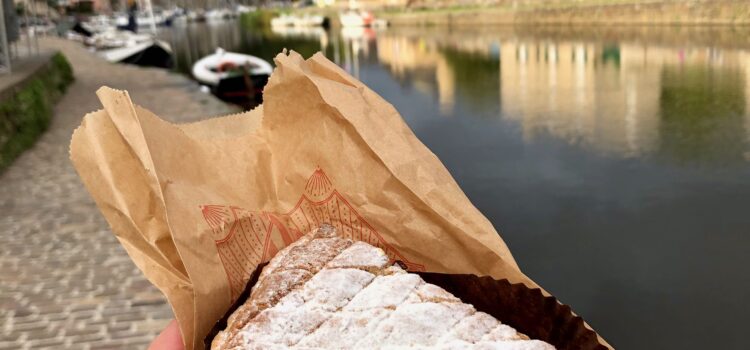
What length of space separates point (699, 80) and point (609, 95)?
14.4 ft

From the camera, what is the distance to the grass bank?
41.3 feet

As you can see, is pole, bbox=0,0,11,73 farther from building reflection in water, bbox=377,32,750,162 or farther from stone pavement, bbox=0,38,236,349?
building reflection in water, bbox=377,32,750,162

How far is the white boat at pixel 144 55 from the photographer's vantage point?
37.8 metres

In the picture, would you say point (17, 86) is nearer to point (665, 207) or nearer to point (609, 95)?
point (665, 207)

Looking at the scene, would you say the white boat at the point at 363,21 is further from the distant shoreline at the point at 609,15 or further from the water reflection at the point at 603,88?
the water reflection at the point at 603,88

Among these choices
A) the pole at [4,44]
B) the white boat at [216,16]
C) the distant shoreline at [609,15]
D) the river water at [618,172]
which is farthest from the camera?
the white boat at [216,16]

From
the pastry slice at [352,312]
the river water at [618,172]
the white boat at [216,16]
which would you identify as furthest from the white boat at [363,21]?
the pastry slice at [352,312]

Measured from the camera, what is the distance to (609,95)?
22.9 metres

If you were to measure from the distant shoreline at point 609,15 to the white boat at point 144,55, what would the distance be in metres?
30.2

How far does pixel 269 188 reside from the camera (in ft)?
9.20

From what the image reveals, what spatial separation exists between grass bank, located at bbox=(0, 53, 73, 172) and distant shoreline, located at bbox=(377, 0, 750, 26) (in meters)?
37.8

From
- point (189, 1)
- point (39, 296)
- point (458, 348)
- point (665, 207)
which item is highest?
point (189, 1)

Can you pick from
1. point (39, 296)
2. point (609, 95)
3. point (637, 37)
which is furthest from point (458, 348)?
point (637, 37)

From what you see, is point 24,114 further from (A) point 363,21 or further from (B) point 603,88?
(A) point 363,21
